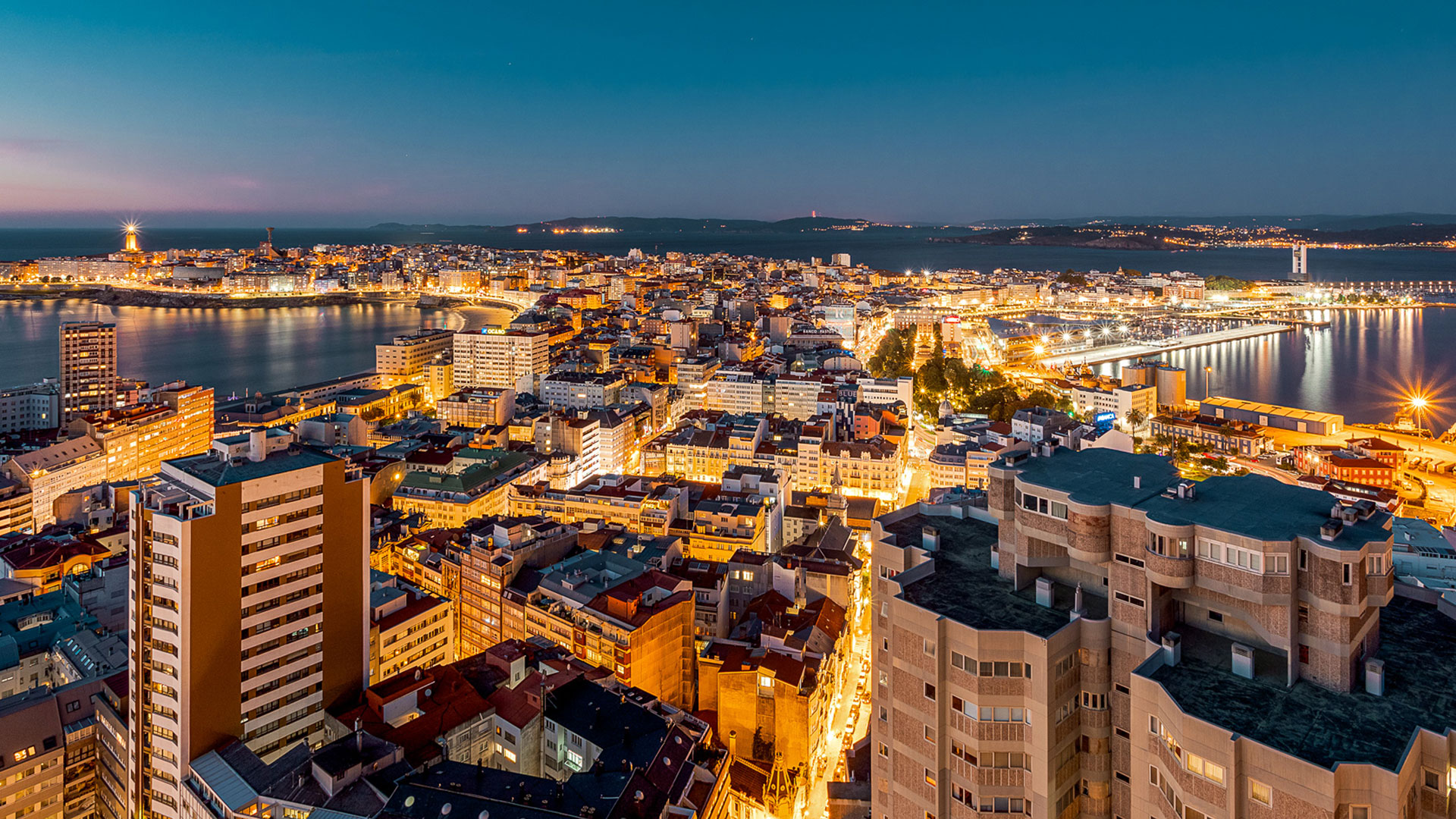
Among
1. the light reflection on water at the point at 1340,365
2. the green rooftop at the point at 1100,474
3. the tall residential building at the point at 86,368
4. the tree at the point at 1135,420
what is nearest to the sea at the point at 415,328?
the light reflection on water at the point at 1340,365

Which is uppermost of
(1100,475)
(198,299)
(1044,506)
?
(198,299)

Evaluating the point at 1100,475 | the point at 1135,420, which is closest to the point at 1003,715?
the point at 1100,475

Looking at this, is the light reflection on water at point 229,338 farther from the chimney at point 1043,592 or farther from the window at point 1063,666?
the window at point 1063,666

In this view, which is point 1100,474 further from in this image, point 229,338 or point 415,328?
point 415,328

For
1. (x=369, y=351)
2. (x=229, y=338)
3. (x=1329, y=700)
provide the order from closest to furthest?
1. (x=1329, y=700)
2. (x=369, y=351)
3. (x=229, y=338)

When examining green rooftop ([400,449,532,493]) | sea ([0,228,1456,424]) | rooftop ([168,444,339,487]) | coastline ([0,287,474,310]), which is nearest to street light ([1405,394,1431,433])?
sea ([0,228,1456,424])

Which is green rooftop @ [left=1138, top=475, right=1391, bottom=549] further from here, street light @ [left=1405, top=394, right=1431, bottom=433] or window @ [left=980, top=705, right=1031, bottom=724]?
street light @ [left=1405, top=394, right=1431, bottom=433]

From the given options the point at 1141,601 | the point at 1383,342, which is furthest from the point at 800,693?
the point at 1383,342
